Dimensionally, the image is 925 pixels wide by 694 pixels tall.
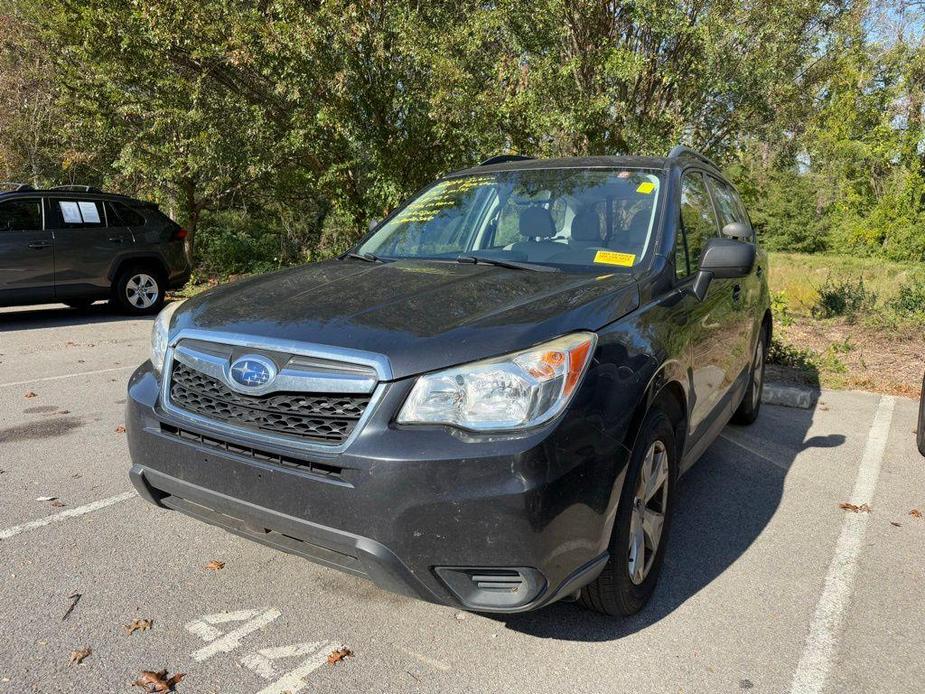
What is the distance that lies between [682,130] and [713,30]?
4.74 ft

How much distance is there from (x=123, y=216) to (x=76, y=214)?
669mm

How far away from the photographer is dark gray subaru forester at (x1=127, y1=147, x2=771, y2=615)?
7.55 ft

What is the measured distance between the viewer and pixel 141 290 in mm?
11297

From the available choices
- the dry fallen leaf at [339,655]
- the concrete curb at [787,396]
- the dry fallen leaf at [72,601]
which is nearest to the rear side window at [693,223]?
the dry fallen leaf at [339,655]

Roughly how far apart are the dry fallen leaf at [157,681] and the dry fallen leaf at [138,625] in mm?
274

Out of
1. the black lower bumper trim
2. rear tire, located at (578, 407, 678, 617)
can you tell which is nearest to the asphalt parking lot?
rear tire, located at (578, 407, 678, 617)

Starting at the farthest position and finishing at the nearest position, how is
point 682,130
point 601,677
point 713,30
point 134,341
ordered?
point 682,130 < point 713,30 < point 134,341 < point 601,677

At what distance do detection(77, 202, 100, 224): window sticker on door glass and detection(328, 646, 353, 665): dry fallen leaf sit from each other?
965 centimetres

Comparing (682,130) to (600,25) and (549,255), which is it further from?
(549,255)

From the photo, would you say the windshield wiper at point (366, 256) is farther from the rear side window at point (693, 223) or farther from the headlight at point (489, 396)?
the headlight at point (489, 396)

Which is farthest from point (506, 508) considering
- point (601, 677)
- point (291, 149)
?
point (291, 149)

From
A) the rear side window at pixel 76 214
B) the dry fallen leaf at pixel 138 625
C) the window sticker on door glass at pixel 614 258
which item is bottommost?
the dry fallen leaf at pixel 138 625

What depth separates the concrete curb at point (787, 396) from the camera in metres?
6.62

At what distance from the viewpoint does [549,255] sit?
142 inches
